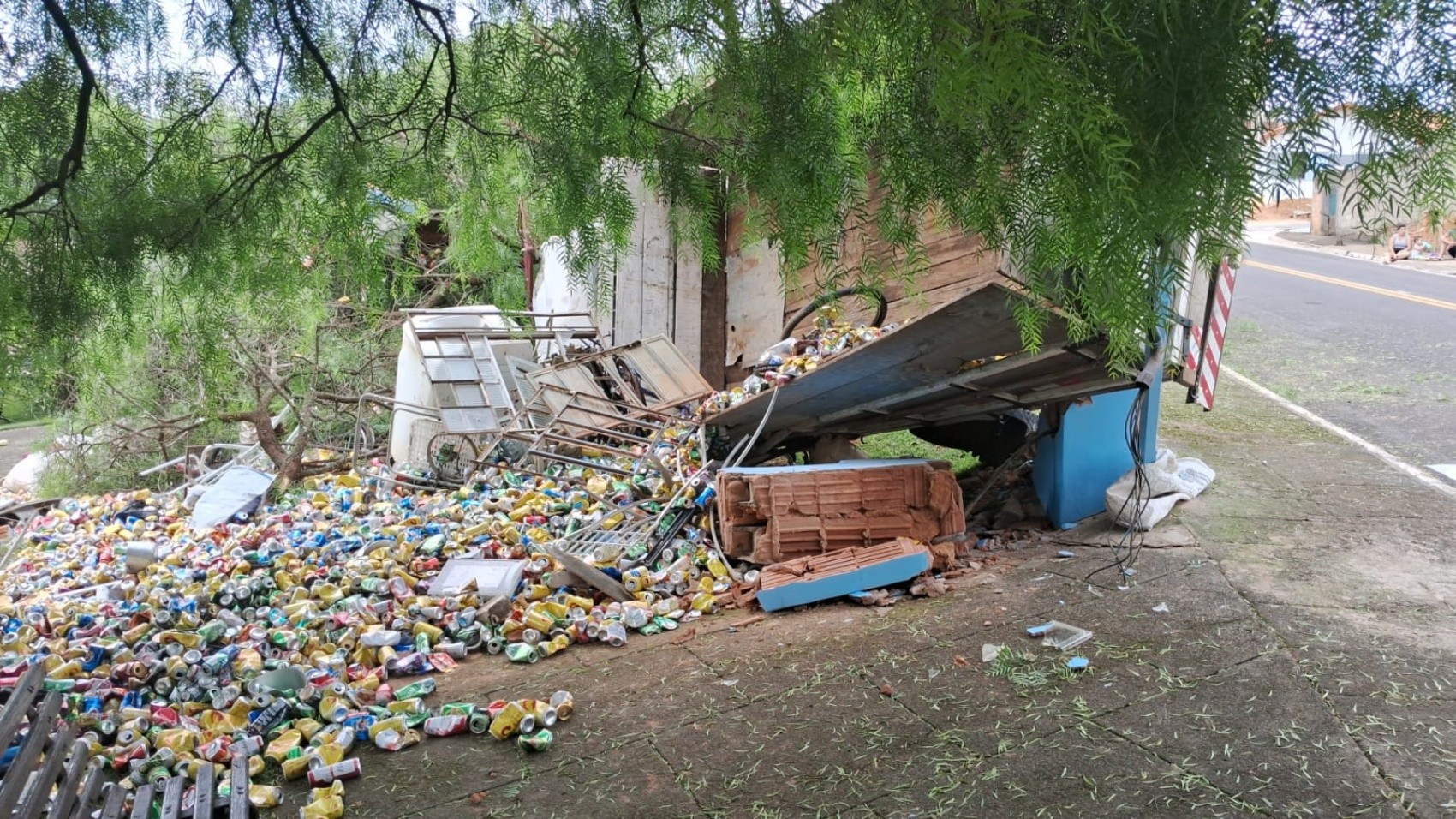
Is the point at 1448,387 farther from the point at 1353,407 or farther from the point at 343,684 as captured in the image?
the point at 343,684

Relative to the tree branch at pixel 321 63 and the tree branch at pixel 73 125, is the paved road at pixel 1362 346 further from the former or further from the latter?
the tree branch at pixel 73 125

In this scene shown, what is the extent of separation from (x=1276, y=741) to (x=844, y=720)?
1.52 metres

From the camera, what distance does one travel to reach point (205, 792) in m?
3.46

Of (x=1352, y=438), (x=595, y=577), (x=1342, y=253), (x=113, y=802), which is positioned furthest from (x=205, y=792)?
(x=1342, y=253)

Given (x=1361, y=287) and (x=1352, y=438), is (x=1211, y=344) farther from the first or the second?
(x=1361, y=287)

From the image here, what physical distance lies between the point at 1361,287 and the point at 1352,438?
31.8 feet

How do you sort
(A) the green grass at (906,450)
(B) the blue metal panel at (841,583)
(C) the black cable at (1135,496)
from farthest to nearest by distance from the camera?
1. (A) the green grass at (906,450)
2. (C) the black cable at (1135,496)
3. (B) the blue metal panel at (841,583)

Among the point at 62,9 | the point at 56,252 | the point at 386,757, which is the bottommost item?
the point at 386,757

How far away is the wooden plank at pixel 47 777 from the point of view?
109 inches

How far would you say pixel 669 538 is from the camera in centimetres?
595

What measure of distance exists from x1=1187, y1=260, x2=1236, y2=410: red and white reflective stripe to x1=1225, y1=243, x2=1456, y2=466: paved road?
79.5 inches

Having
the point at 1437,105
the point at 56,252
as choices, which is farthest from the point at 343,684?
the point at 1437,105

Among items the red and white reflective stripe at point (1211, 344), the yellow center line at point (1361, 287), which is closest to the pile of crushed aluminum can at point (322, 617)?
the red and white reflective stripe at point (1211, 344)

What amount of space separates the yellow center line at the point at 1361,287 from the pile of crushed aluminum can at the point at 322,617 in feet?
32.0
